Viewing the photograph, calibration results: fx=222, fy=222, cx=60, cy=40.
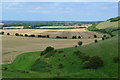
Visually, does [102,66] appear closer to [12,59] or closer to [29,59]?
[29,59]

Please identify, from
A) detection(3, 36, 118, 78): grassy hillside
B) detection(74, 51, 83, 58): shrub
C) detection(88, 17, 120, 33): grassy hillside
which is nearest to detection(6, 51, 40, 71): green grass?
detection(3, 36, 118, 78): grassy hillside

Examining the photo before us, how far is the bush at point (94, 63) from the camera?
42.7m

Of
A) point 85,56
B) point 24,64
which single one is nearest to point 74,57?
point 85,56

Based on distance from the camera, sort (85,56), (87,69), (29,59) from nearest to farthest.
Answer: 1. (87,69)
2. (85,56)
3. (29,59)

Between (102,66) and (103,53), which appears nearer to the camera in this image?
(102,66)

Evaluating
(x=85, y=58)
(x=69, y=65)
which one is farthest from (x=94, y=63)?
(x=69, y=65)

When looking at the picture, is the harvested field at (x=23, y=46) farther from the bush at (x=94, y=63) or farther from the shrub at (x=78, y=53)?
the bush at (x=94, y=63)

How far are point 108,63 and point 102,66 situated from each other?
1598 mm

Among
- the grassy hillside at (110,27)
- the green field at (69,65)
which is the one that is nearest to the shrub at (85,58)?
the green field at (69,65)

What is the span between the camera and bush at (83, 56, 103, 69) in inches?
→ 1681

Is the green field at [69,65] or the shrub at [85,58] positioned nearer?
the green field at [69,65]

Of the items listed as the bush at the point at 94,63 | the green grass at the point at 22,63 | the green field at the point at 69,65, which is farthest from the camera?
the green grass at the point at 22,63

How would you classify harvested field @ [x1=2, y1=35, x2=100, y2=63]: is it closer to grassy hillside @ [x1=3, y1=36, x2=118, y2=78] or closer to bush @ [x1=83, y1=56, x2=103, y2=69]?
grassy hillside @ [x1=3, y1=36, x2=118, y2=78]

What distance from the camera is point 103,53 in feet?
159
